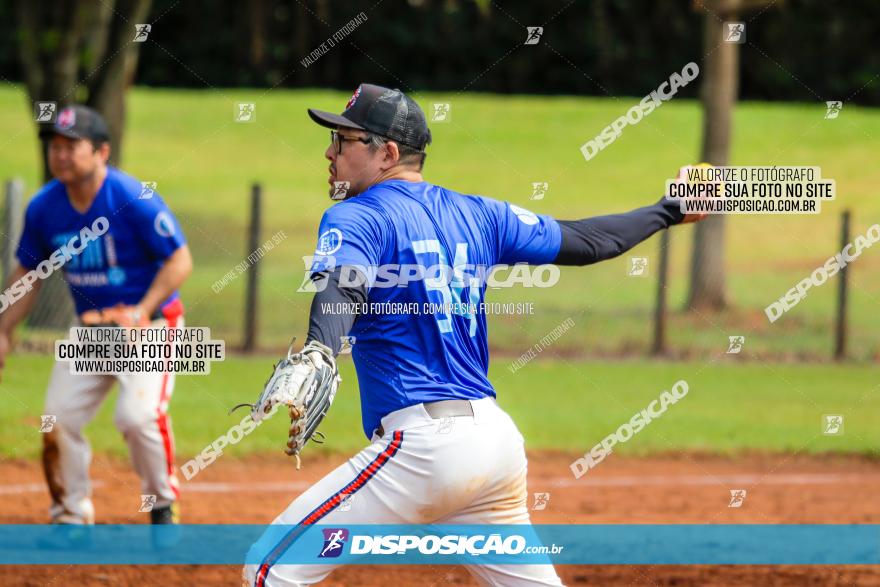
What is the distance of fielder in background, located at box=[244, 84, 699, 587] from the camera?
4082mm

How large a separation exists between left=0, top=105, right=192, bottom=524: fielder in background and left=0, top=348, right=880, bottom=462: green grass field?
9.89 ft

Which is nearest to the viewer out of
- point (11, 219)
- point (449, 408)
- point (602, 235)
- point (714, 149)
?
point (449, 408)

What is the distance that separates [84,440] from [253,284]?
26.4 ft

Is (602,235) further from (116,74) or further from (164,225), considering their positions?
(116,74)

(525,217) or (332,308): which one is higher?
(525,217)

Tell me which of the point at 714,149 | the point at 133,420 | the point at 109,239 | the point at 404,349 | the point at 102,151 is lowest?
the point at 133,420

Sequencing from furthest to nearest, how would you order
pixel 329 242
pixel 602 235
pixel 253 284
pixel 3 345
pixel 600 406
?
pixel 253 284 → pixel 600 406 → pixel 3 345 → pixel 602 235 → pixel 329 242

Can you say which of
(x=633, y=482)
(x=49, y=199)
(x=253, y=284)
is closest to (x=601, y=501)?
(x=633, y=482)

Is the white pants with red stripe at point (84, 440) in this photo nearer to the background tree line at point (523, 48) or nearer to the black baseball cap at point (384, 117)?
the black baseball cap at point (384, 117)

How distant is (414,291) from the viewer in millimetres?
4273

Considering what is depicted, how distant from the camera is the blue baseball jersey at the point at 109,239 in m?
7.36

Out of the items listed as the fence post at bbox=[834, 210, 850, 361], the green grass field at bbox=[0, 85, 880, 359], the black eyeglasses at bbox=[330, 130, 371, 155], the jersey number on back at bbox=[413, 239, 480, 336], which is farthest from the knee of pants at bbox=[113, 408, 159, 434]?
the fence post at bbox=[834, 210, 850, 361]

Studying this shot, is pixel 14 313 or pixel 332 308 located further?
pixel 14 313

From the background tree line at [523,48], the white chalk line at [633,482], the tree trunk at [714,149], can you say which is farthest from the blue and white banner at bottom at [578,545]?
the background tree line at [523,48]
